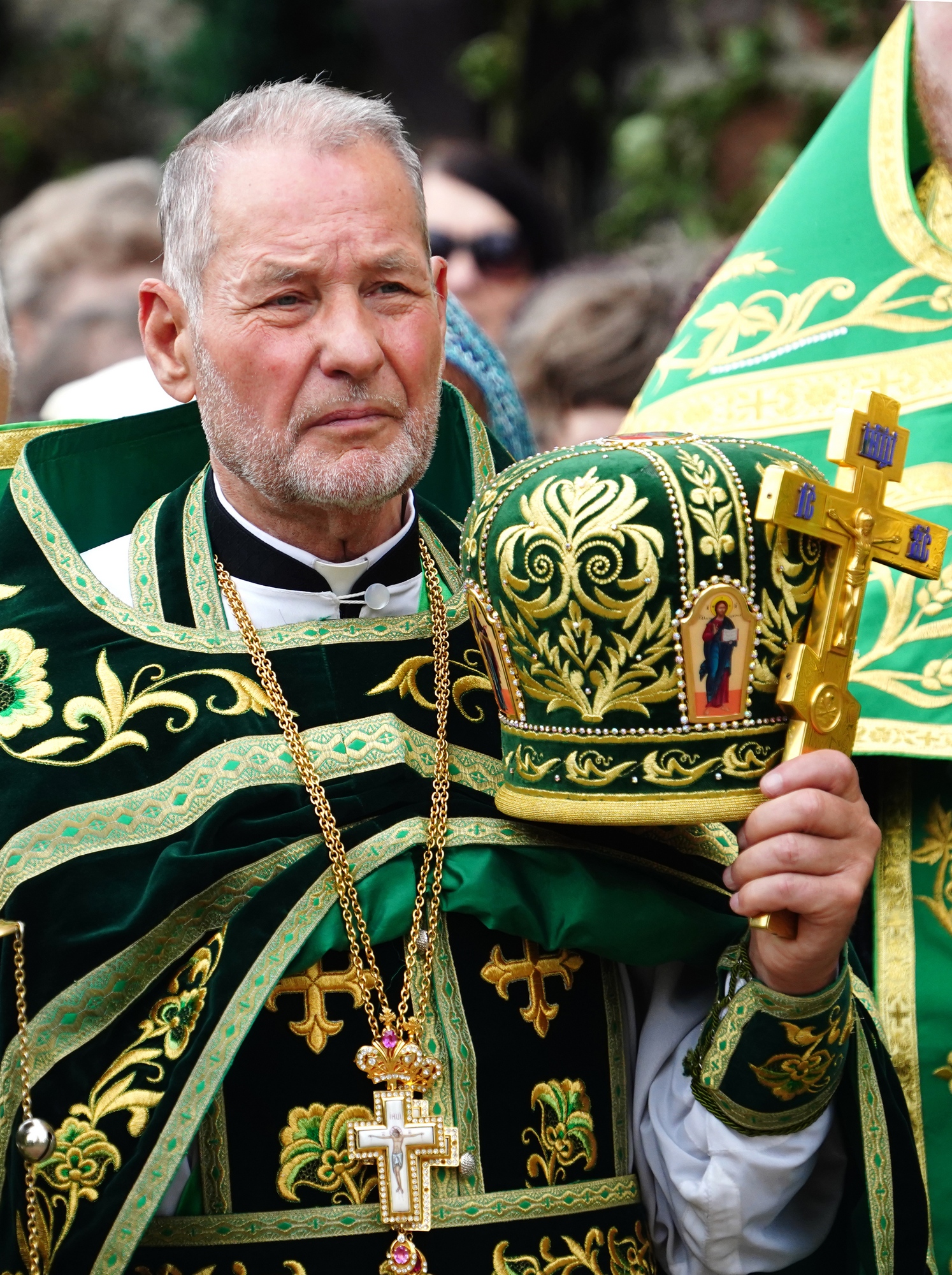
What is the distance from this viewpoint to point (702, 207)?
10.5 meters

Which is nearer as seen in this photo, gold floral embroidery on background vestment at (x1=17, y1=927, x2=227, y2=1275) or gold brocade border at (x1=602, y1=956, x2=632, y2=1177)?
gold floral embroidery on background vestment at (x1=17, y1=927, x2=227, y2=1275)

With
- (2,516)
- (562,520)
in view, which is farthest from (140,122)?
(562,520)

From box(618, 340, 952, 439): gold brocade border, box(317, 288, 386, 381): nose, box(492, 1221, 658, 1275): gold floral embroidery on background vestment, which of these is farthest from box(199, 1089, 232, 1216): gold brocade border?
box(618, 340, 952, 439): gold brocade border

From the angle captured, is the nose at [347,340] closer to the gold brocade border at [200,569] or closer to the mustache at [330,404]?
the mustache at [330,404]

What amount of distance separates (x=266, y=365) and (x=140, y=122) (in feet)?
35.8

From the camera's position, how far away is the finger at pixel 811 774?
2.03 metres

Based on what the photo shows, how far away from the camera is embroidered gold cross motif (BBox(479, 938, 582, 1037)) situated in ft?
7.79

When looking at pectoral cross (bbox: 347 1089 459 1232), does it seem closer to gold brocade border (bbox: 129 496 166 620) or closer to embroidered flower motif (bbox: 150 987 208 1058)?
embroidered flower motif (bbox: 150 987 208 1058)

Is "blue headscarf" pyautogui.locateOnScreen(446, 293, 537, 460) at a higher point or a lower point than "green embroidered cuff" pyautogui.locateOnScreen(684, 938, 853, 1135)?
higher

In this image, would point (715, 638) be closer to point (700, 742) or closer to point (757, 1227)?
point (700, 742)

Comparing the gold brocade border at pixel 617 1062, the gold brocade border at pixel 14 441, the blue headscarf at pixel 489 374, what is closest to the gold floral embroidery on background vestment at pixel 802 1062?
the gold brocade border at pixel 617 1062

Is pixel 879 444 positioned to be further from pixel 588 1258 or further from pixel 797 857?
pixel 588 1258

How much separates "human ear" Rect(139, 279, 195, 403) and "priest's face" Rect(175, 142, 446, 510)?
0.15 m

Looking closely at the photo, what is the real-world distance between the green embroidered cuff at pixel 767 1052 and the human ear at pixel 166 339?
122 cm
